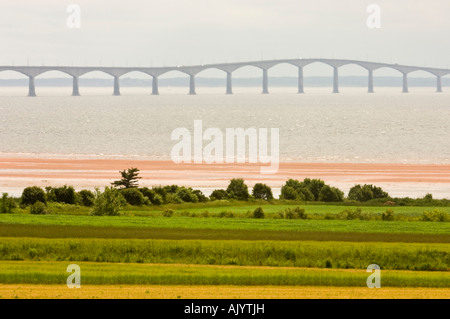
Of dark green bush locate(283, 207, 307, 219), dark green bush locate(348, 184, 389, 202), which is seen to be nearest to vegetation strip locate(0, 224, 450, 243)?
dark green bush locate(283, 207, 307, 219)

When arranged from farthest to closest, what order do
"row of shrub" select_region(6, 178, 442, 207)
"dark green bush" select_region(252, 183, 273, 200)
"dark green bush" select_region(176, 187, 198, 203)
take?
"dark green bush" select_region(252, 183, 273, 200)
"dark green bush" select_region(176, 187, 198, 203)
"row of shrub" select_region(6, 178, 442, 207)

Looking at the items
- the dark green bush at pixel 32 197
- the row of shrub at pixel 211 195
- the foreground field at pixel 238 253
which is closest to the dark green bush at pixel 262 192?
the row of shrub at pixel 211 195

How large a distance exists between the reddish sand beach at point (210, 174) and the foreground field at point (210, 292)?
1215 inches

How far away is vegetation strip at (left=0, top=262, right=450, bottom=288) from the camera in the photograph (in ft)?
81.8

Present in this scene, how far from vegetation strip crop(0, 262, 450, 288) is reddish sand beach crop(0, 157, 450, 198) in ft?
94.5

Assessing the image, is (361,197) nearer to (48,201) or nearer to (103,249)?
(48,201)

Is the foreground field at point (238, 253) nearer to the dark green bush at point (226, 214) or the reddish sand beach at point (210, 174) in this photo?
the dark green bush at point (226, 214)

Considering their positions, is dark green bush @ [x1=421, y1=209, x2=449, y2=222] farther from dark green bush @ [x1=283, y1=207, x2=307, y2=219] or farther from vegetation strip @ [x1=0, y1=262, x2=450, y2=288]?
vegetation strip @ [x1=0, y1=262, x2=450, y2=288]

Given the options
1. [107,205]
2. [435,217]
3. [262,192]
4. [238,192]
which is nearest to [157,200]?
[107,205]

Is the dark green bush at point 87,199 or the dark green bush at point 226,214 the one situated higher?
the dark green bush at point 87,199

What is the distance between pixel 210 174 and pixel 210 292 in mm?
44429

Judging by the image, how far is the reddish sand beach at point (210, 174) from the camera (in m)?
59.3
